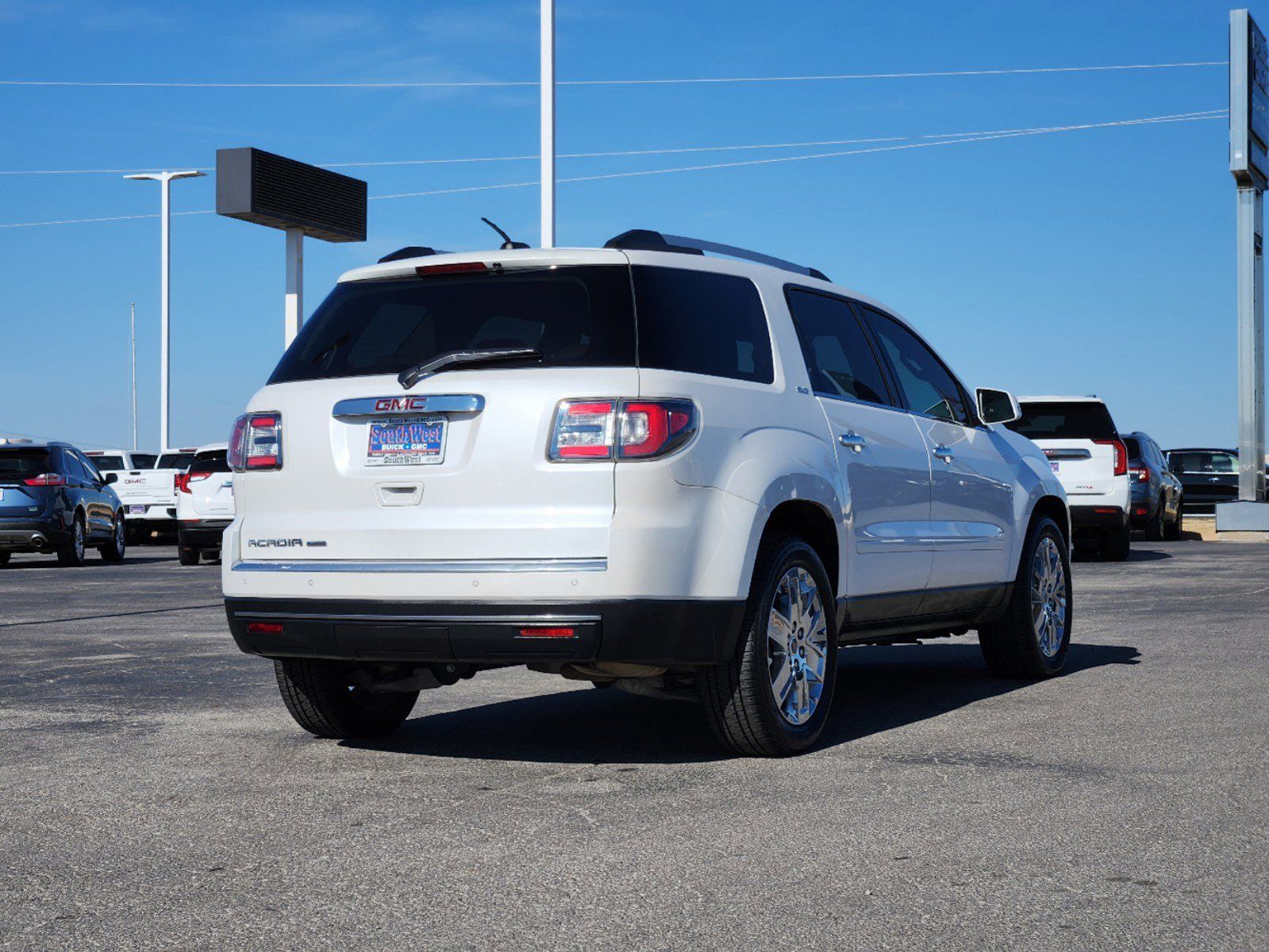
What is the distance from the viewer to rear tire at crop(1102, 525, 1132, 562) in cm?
2031

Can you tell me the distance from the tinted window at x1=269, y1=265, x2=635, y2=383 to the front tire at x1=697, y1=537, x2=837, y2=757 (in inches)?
41.1

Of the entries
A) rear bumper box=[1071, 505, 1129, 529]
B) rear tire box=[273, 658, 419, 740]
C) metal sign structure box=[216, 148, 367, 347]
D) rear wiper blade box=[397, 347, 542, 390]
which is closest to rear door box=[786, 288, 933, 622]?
rear wiper blade box=[397, 347, 542, 390]

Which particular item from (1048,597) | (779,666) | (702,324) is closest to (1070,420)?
(1048,597)

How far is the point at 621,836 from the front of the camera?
491 centimetres

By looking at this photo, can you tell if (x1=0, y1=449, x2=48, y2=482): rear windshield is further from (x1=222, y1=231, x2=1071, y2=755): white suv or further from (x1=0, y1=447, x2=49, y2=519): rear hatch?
(x1=222, y1=231, x2=1071, y2=755): white suv

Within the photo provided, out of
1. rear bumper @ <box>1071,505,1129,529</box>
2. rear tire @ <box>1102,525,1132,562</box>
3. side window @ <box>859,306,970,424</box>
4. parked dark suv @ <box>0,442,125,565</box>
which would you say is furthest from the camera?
parked dark suv @ <box>0,442,125,565</box>

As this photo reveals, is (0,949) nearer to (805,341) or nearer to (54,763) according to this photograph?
(54,763)

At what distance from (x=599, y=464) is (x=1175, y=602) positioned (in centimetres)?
922

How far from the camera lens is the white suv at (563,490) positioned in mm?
5609

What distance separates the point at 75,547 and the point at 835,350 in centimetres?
1872

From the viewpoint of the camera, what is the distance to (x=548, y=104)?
21.1 metres

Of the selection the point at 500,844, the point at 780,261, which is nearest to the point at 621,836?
the point at 500,844

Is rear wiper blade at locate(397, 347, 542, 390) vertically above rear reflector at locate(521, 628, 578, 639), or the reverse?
rear wiper blade at locate(397, 347, 542, 390)

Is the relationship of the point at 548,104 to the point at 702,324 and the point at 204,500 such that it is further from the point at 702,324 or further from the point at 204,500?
the point at 702,324
